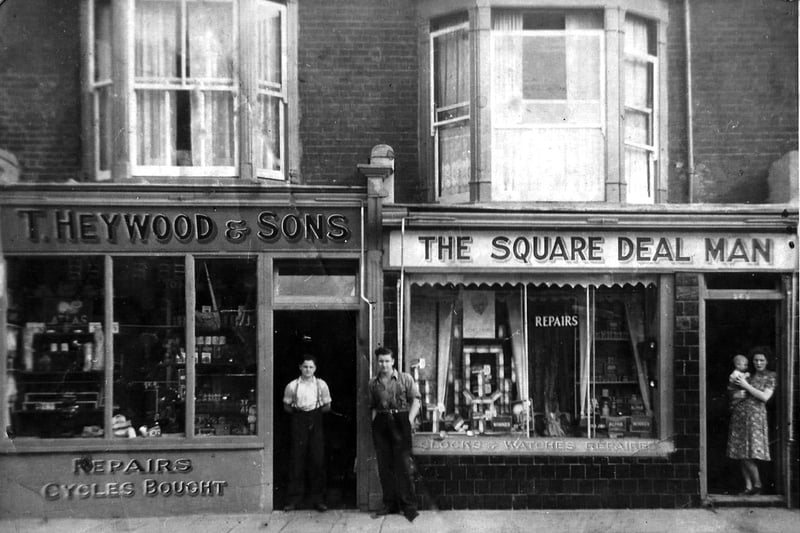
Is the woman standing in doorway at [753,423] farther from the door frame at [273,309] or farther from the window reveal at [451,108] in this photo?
the door frame at [273,309]

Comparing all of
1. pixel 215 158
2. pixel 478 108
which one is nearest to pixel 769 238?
pixel 478 108

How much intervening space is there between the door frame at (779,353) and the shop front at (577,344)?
2 centimetres

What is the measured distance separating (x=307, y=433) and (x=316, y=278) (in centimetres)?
190

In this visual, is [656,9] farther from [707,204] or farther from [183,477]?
[183,477]

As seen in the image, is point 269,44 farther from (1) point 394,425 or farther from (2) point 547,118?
(1) point 394,425

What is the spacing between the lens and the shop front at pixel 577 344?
977 centimetres

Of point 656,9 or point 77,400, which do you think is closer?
point 77,400

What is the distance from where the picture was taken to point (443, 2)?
10.2m

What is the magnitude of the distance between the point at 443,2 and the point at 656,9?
2.81 metres

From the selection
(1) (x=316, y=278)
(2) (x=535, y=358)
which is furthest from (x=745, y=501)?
(1) (x=316, y=278)

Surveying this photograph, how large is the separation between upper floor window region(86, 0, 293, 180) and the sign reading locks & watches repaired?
55 centimetres

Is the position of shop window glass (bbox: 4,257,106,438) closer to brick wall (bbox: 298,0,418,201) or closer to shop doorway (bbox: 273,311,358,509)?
shop doorway (bbox: 273,311,358,509)

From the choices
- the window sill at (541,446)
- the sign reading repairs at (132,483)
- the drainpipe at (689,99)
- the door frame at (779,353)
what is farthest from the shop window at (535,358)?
the sign reading repairs at (132,483)

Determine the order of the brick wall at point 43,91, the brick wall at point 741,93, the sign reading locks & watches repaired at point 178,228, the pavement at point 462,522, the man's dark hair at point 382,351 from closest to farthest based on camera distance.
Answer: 1. the pavement at point 462,522
2. the man's dark hair at point 382,351
3. the sign reading locks & watches repaired at point 178,228
4. the brick wall at point 43,91
5. the brick wall at point 741,93
